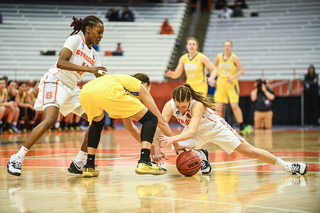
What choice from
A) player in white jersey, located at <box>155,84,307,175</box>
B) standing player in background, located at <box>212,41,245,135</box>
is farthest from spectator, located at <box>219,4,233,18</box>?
player in white jersey, located at <box>155,84,307,175</box>

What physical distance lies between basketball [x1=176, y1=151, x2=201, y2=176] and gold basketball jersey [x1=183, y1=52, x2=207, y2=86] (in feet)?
15.5

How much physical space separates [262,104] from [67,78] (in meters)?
9.52

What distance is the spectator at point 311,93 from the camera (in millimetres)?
14383

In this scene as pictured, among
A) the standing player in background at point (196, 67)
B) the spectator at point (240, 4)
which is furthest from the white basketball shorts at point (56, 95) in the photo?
the spectator at point (240, 4)

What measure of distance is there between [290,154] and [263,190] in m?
2.86

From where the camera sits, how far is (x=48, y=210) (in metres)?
2.87

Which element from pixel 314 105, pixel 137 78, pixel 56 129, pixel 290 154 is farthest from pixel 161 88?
pixel 137 78

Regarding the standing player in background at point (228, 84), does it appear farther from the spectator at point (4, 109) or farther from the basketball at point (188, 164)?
the basketball at point (188, 164)

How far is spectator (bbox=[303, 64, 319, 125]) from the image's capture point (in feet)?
47.2

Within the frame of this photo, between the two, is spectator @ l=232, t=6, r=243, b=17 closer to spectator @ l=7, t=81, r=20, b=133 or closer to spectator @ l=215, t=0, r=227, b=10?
spectator @ l=215, t=0, r=227, b=10

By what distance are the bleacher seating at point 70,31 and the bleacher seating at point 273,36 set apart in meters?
2.30

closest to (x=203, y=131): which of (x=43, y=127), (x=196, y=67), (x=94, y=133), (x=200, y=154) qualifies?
(x=200, y=154)

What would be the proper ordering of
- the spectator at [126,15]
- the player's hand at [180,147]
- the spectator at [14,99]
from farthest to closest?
1. the spectator at [126,15]
2. the spectator at [14,99]
3. the player's hand at [180,147]

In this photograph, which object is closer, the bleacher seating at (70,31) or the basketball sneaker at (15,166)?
the basketball sneaker at (15,166)
